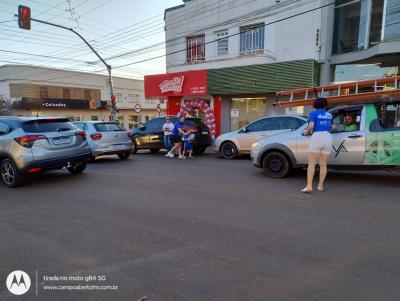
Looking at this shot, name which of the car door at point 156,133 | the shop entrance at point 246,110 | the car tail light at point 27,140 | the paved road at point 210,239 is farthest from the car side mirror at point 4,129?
the shop entrance at point 246,110

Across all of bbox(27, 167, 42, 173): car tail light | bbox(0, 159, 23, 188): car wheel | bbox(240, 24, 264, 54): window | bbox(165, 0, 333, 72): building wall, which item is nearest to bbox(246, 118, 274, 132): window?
bbox(165, 0, 333, 72): building wall

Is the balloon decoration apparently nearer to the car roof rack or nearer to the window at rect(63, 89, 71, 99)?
the car roof rack

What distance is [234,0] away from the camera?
57.6 feet

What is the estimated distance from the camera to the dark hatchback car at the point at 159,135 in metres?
12.8

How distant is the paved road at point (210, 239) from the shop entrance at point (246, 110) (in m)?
10.7

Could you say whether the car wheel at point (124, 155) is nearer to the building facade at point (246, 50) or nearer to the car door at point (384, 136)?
the building facade at point (246, 50)

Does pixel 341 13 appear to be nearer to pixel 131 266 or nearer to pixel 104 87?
pixel 131 266

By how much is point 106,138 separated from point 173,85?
8.72 meters

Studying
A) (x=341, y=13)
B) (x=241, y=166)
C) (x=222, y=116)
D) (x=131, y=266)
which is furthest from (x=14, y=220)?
(x=341, y=13)

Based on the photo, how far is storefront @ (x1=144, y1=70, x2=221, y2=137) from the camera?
17.7 metres

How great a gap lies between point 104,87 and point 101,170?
129 ft

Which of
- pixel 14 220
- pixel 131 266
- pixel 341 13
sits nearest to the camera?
pixel 131 266

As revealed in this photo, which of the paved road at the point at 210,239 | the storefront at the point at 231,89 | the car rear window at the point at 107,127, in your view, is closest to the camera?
the paved road at the point at 210,239

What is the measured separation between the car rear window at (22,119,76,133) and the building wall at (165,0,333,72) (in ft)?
35.6
